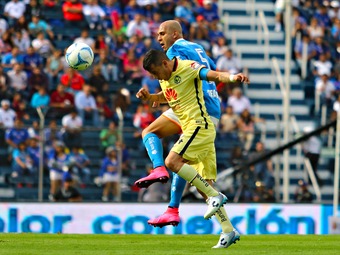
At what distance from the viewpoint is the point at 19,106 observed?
2364cm

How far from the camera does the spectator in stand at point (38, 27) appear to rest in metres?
26.4

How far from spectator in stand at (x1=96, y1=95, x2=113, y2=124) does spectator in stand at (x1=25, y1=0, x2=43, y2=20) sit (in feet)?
11.2

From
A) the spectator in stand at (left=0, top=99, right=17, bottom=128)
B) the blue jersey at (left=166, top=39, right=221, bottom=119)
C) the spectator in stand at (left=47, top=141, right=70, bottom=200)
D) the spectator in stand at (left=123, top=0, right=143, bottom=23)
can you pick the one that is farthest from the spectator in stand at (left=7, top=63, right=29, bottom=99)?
the blue jersey at (left=166, top=39, right=221, bottom=119)

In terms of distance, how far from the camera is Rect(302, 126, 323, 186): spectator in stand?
2242 cm

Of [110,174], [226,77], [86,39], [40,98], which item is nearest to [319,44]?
[86,39]

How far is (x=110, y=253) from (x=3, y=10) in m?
16.1

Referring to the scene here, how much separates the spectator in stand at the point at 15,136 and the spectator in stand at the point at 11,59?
3471 mm

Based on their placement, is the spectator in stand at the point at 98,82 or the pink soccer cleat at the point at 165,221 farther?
the spectator in stand at the point at 98,82

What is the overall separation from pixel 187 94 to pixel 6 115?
11407mm

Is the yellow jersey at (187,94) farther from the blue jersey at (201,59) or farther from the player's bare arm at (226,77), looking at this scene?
the blue jersey at (201,59)

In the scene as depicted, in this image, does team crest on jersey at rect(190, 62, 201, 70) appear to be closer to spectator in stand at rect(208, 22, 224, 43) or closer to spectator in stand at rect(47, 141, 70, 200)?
spectator in stand at rect(47, 141, 70, 200)

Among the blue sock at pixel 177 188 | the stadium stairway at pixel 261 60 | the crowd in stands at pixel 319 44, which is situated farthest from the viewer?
the stadium stairway at pixel 261 60

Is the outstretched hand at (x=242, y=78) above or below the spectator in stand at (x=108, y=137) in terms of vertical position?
above

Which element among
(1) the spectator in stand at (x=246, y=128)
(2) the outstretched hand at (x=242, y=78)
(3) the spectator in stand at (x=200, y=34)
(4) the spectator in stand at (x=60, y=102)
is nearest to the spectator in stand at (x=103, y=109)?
(4) the spectator in stand at (x=60, y=102)
